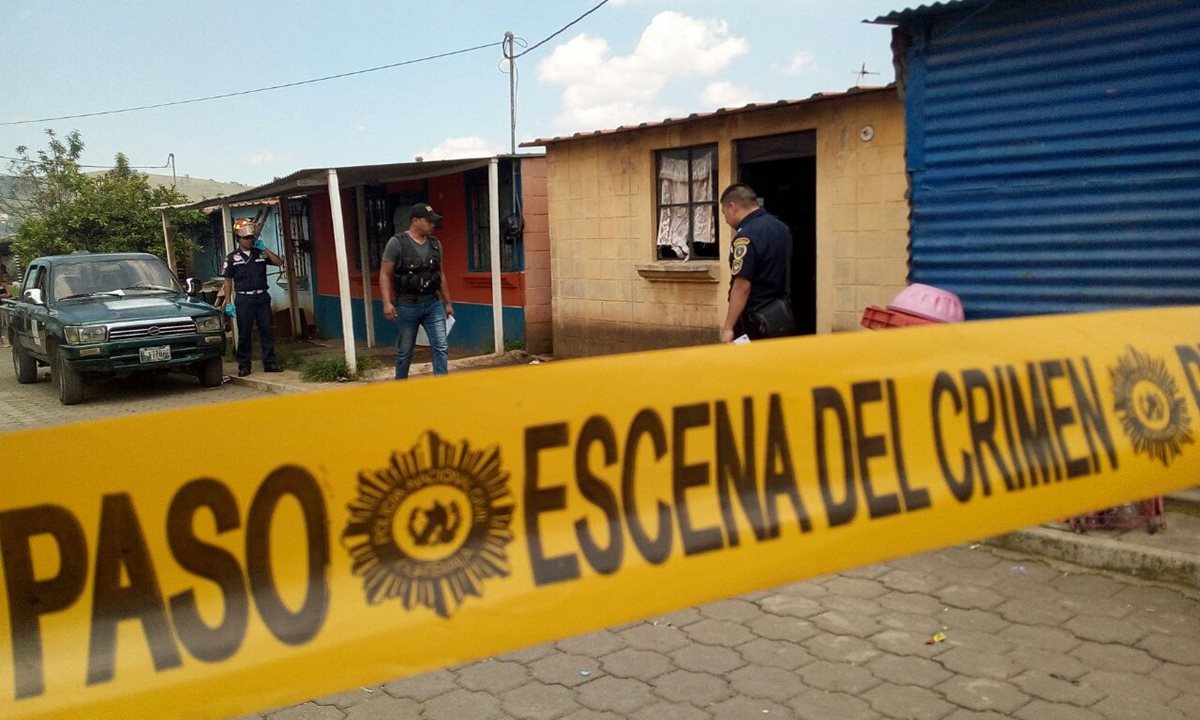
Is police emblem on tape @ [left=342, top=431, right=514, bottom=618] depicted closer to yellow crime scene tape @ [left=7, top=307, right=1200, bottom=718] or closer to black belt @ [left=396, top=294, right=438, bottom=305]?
yellow crime scene tape @ [left=7, top=307, right=1200, bottom=718]

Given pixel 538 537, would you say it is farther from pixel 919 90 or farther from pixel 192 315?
pixel 192 315

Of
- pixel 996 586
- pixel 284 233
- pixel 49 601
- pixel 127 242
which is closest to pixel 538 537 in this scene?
pixel 49 601

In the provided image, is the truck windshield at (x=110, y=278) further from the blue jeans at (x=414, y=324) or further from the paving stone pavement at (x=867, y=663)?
the paving stone pavement at (x=867, y=663)

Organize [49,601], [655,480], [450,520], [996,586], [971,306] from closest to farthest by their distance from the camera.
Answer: [49,601], [450,520], [655,480], [996,586], [971,306]

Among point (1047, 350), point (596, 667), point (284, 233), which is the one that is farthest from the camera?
point (284, 233)

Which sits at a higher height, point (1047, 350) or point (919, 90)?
point (919, 90)

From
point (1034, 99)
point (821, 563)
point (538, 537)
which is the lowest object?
point (821, 563)

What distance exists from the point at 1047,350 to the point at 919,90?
420 cm

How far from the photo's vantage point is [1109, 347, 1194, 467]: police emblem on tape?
9.94 ft

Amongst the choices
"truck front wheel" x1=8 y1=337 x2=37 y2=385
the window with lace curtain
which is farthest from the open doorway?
"truck front wheel" x1=8 y1=337 x2=37 y2=385

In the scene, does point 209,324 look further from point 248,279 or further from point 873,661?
point 873,661

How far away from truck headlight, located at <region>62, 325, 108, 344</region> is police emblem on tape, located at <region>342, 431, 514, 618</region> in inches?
370

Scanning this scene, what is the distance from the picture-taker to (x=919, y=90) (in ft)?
21.6

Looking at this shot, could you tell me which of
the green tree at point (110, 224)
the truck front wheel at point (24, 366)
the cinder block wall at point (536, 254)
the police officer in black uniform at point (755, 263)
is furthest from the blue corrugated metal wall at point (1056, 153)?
the green tree at point (110, 224)
